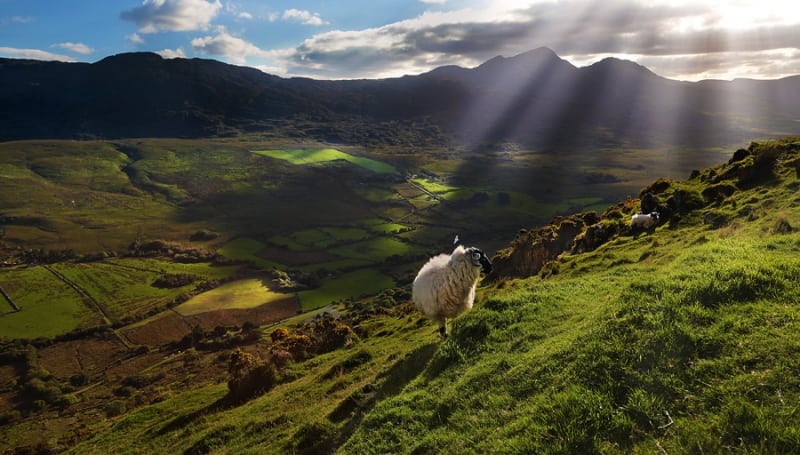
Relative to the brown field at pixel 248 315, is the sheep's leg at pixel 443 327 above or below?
above

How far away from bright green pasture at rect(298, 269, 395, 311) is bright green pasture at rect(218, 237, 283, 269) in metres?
25.0

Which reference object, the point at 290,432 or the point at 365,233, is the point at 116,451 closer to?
the point at 290,432

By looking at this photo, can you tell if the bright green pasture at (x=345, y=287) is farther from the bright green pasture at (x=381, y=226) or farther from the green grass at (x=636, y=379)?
the green grass at (x=636, y=379)

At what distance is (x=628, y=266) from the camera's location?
2047 cm

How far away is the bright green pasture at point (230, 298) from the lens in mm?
100125

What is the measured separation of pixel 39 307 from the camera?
10138 cm

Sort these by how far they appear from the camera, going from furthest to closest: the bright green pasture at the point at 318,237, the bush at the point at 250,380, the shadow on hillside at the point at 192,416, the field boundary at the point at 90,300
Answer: the bright green pasture at the point at 318,237
the field boundary at the point at 90,300
the bush at the point at 250,380
the shadow on hillside at the point at 192,416

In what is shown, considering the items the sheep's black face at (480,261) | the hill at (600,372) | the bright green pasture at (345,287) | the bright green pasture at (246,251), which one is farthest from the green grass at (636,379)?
the bright green pasture at (246,251)

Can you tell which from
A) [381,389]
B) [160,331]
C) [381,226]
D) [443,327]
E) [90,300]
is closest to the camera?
[381,389]

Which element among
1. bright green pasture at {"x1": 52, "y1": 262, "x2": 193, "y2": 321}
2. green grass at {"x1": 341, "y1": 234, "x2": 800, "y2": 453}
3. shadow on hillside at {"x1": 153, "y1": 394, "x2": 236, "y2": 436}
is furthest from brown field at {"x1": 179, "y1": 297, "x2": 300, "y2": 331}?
green grass at {"x1": 341, "y1": 234, "x2": 800, "y2": 453}

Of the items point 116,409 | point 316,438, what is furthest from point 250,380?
point 116,409

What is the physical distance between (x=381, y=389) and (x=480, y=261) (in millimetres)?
6166

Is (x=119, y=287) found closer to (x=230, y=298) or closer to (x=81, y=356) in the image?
(x=230, y=298)

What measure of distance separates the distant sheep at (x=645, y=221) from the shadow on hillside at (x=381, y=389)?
20707 millimetres
